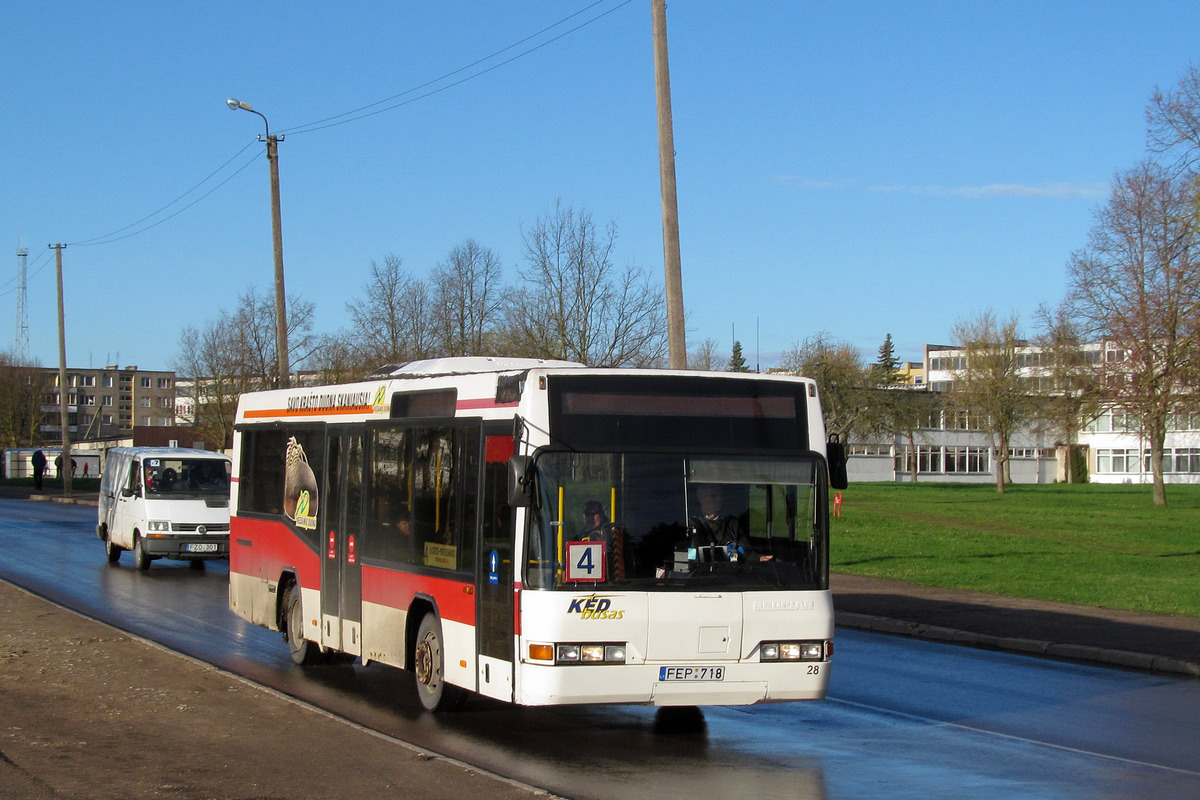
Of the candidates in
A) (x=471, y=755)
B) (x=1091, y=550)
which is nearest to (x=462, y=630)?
(x=471, y=755)

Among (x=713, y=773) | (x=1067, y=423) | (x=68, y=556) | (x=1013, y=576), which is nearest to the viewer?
(x=713, y=773)

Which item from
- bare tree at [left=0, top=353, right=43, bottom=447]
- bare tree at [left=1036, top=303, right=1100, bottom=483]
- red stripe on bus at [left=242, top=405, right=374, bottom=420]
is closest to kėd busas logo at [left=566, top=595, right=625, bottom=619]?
red stripe on bus at [left=242, top=405, right=374, bottom=420]

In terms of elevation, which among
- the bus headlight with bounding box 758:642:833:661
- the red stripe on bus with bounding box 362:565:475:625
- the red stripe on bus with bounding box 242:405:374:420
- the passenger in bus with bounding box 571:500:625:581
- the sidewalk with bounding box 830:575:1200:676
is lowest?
the sidewalk with bounding box 830:575:1200:676

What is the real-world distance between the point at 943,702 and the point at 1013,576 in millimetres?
13229

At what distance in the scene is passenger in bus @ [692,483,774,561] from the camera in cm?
868

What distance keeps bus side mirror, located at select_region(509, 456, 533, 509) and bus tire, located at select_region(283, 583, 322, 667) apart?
4.82 meters

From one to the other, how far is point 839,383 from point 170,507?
58.9 m

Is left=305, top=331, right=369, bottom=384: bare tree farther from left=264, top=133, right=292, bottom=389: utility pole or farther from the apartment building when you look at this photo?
the apartment building

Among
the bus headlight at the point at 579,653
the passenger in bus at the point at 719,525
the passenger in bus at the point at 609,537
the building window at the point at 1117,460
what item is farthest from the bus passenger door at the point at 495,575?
the building window at the point at 1117,460

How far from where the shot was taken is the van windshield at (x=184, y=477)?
78.7ft

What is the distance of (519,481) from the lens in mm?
8250

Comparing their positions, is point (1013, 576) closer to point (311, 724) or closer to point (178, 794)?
point (311, 724)

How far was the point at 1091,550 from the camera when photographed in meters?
31.0

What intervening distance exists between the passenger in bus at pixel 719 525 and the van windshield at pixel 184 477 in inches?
692
